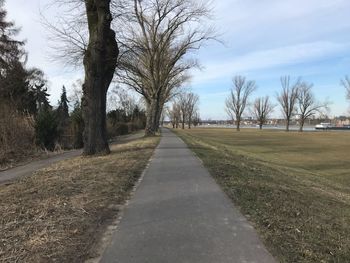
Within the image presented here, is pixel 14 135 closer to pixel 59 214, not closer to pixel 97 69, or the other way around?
pixel 97 69

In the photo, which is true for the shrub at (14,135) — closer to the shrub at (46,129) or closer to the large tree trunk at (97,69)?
the shrub at (46,129)

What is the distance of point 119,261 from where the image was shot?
200 inches

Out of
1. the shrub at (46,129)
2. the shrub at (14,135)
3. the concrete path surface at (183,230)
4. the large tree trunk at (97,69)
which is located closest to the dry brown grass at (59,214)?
the concrete path surface at (183,230)

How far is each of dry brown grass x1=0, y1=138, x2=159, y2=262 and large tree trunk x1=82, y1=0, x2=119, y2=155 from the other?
5626 mm

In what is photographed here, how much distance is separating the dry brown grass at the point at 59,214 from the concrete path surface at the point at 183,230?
1.31 feet

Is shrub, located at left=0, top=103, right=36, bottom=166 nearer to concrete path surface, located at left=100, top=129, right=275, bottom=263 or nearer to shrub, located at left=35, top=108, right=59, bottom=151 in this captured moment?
shrub, located at left=35, top=108, right=59, bottom=151

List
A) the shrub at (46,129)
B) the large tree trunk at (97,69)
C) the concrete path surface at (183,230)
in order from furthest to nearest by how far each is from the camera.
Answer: the shrub at (46,129)
the large tree trunk at (97,69)
the concrete path surface at (183,230)

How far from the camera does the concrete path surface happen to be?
5.25 metres

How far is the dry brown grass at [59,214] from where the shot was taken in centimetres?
539

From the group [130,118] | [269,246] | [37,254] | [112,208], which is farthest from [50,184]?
[130,118]

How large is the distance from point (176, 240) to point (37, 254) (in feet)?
5.75

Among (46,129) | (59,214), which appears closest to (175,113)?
(46,129)

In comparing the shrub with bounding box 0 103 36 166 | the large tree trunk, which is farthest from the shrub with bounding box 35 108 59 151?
the large tree trunk

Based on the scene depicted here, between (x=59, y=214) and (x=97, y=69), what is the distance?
1064cm
